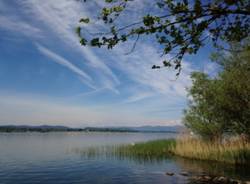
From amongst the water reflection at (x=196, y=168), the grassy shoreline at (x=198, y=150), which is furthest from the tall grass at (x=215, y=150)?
the water reflection at (x=196, y=168)

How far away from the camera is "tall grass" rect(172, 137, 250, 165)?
32.0m

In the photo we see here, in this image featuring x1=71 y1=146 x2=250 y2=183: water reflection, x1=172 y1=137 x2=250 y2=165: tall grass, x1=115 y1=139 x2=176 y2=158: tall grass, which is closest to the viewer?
x1=71 y1=146 x2=250 y2=183: water reflection

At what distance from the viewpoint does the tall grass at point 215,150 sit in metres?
32.0

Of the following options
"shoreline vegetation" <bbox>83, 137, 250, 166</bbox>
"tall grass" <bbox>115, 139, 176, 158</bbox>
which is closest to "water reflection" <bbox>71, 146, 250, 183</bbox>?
"shoreline vegetation" <bbox>83, 137, 250, 166</bbox>

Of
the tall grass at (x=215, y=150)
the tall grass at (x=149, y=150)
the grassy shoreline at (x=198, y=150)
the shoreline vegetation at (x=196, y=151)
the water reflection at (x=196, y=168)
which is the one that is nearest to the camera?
the water reflection at (x=196, y=168)

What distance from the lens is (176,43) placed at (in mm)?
9070

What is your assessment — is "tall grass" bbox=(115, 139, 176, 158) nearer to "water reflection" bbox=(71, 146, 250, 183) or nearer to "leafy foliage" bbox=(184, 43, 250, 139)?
"water reflection" bbox=(71, 146, 250, 183)

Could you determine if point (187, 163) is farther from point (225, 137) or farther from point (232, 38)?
point (232, 38)

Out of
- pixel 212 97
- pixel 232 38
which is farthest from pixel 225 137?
pixel 232 38

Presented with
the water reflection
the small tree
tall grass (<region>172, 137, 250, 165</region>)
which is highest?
the small tree

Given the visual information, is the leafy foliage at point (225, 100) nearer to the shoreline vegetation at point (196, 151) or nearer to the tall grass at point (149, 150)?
the shoreline vegetation at point (196, 151)

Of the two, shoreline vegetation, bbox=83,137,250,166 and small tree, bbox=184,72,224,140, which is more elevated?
small tree, bbox=184,72,224,140

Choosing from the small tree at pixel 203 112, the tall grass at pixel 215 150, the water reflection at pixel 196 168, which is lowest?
the water reflection at pixel 196 168

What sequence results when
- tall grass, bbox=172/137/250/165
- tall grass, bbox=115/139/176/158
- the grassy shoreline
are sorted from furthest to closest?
tall grass, bbox=115/139/176/158 → the grassy shoreline → tall grass, bbox=172/137/250/165
